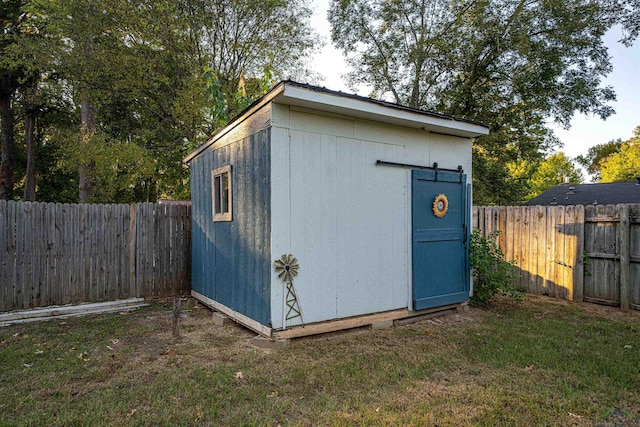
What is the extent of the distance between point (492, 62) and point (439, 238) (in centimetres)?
976

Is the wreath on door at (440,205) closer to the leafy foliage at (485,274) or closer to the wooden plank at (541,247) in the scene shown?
the leafy foliage at (485,274)

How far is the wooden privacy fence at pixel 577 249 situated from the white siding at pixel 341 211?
2.87 m

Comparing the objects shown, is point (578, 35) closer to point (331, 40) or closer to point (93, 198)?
point (331, 40)

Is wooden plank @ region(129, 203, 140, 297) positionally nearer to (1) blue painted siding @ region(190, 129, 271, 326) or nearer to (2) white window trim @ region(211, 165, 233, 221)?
(1) blue painted siding @ region(190, 129, 271, 326)

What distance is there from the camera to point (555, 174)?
→ 102 ft

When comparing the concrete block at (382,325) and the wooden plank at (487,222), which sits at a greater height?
the wooden plank at (487,222)

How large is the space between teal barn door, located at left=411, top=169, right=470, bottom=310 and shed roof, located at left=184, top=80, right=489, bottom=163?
0.62 metres

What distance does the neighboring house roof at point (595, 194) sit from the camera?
30.6 ft

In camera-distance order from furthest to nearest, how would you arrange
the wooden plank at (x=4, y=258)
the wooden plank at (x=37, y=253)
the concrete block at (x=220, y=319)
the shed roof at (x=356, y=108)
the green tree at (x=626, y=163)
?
1. the green tree at (x=626, y=163)
2. the wooden plank at (x=37, y=253)
3. the wooden plank at (x=4, y=258)
4. the concrete block at (x=220, y=319)
5. the shed roof at (x=356, y=108)

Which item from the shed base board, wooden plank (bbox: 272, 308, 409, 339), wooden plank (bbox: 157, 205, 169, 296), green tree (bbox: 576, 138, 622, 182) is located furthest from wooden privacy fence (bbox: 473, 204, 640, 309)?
green tree (bbox: 576, 138, 622, 182)

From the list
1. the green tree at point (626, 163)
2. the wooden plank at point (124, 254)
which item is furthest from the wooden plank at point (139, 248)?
the green tree at point (626, 163)

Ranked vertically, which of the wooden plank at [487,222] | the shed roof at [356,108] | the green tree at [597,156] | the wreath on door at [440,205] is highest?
the green tree at [597,156]

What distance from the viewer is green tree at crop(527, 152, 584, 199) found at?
98.9 feet

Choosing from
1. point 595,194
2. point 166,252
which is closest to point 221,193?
point 166,252
